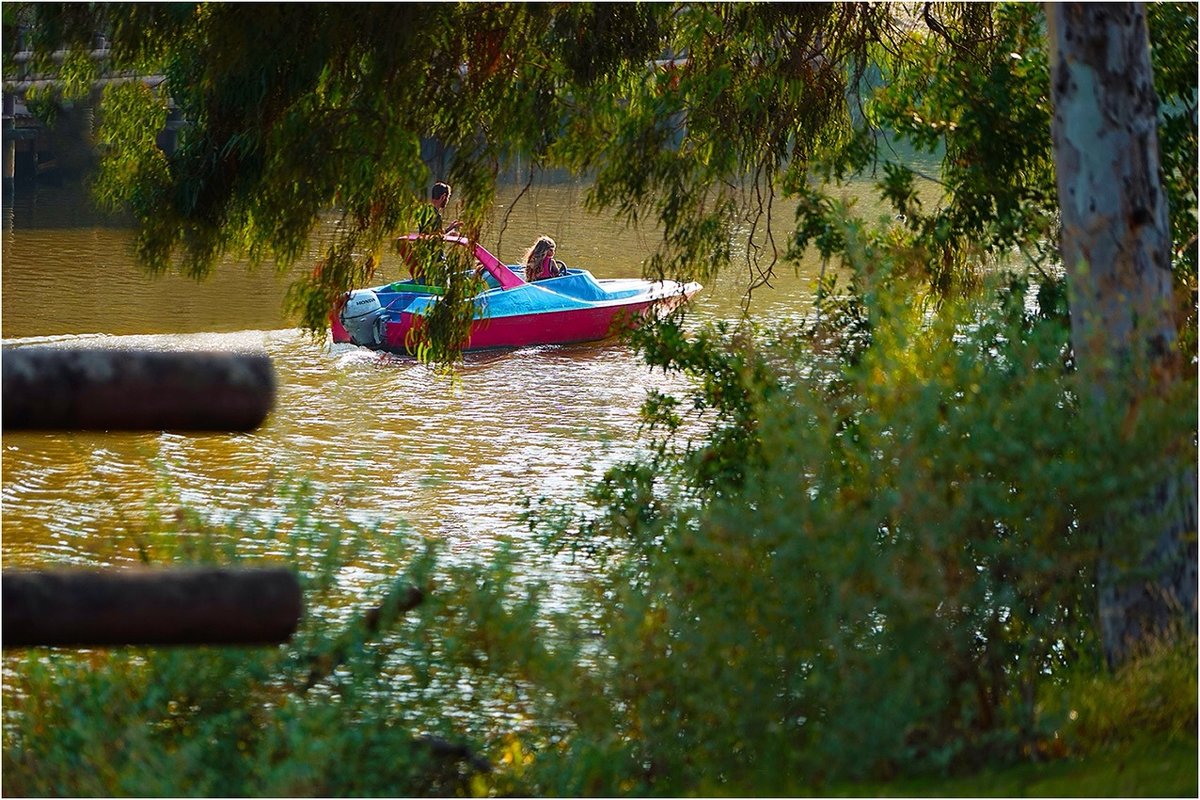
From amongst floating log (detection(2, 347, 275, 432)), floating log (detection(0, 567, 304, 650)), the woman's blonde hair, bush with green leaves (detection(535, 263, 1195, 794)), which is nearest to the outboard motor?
the woman's blonde hair

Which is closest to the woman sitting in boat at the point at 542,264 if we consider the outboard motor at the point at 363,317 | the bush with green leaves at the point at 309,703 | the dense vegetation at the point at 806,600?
the outboard motor at the point at 363,317

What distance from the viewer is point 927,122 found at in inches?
313

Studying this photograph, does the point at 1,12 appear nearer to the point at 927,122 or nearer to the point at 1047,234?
the point at 927,122

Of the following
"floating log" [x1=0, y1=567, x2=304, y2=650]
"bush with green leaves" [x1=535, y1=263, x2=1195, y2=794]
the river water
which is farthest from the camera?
the river water

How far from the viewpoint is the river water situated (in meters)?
10.5

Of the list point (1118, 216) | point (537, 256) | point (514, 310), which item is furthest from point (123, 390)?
point (537, 256)

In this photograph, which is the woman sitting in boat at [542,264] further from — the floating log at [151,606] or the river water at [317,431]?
the floating log at [151,606]

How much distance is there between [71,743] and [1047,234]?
5138 millimetres

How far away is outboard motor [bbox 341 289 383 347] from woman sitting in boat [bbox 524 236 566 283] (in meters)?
1.88

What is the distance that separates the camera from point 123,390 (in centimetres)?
316

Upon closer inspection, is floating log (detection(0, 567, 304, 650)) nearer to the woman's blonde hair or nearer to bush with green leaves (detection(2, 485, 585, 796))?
bush with green leaves (detection(2, 485, 585, 796))

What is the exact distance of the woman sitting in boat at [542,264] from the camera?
1691 centimetres

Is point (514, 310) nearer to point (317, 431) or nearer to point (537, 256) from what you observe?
point (537, 256)

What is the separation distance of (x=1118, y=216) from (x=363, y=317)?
1142 centimetres
